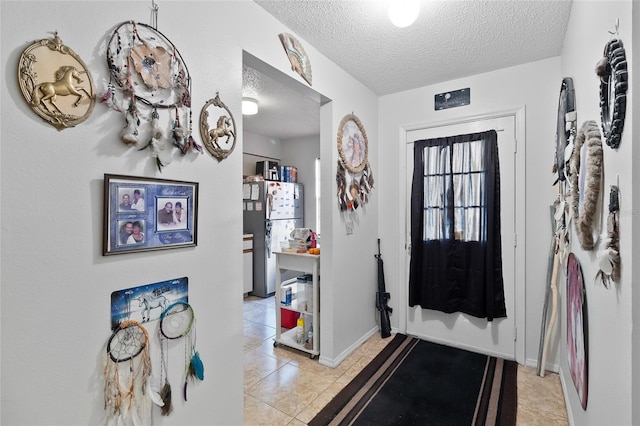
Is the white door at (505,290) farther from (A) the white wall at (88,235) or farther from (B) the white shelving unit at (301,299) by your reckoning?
(A) the white wall at (88,235)

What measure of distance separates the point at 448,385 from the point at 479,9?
2.50 metres

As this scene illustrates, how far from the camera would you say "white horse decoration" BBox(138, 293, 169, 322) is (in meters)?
1.25

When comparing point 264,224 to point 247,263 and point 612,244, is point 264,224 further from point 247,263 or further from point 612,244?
point 612,244

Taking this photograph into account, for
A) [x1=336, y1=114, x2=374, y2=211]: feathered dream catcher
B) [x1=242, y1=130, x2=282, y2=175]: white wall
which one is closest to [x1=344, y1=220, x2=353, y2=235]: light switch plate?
[x1=336, y1=114, x2=374, y2=211]: feathered dream catcher

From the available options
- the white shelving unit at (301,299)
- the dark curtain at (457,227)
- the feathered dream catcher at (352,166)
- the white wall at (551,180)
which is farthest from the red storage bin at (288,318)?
the feathered dream catcher at (352,166)

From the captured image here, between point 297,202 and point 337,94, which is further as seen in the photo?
point 297,202

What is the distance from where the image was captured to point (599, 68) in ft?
3.13

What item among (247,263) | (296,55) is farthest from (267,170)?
(296,55)

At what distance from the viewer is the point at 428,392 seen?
211 cm

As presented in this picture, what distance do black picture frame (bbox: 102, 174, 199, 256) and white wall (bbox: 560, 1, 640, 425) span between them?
1.54 metres

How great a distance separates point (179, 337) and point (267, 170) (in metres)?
3.60

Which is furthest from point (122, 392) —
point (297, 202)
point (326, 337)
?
point (297, 202)

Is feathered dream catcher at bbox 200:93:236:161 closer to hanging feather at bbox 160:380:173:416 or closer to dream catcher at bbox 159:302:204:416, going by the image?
dream catcher at bbox 159:302:204:416

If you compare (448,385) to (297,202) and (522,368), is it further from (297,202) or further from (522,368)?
(297,202)
